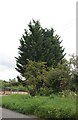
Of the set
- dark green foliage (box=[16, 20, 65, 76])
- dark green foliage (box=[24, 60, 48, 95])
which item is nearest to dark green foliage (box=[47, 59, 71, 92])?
dark green foliage (box=[24, 60, 48, 95])

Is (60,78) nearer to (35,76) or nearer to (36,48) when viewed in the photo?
(35,76)

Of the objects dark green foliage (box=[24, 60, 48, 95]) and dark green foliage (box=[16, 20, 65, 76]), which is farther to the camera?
dark green foliage (box=[16, 20, 65, 76])

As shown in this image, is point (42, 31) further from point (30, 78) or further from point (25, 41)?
point (30, 78)

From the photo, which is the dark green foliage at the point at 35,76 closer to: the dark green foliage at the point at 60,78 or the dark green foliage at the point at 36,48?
the dark green foliage at the point at 60,78

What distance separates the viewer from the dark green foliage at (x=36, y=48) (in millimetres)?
46562

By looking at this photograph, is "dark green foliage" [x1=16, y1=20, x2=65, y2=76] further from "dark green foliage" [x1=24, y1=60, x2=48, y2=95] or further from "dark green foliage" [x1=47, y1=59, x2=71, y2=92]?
"dark green foliage" [x1=47, y1=59, x2=71, y2=92]

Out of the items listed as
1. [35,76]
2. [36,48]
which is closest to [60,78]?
[35,76]

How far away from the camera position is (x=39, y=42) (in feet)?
156

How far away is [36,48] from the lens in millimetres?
46781

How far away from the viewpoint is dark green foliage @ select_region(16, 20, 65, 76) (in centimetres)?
4656

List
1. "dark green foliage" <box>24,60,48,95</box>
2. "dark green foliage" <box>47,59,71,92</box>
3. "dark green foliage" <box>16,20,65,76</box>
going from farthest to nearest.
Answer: "dark green foliage" <box>16,20,65,76</box>
"dark green foliage" <box>24,60,48,95</box>
"dark green foliage" <box>47,59,71,92</box>

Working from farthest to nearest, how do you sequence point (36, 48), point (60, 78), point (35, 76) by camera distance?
point (36, 48)
point (35, 76)
point (60, 78)

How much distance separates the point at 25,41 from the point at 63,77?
23954 millimetres

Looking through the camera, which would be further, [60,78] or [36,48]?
[36,48]
